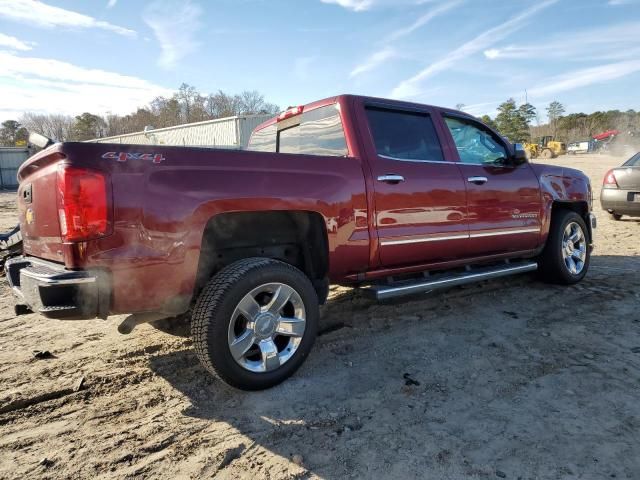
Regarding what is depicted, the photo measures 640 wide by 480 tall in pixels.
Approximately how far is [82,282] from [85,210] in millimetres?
380

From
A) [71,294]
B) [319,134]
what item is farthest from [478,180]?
[71,294]

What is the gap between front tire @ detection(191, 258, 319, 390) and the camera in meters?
2.67

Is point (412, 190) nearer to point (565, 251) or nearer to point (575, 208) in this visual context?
point (565, 251)

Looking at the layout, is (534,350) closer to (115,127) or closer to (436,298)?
(436,298)

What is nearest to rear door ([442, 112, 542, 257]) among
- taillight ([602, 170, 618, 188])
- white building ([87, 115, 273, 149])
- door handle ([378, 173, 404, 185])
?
door handle ([378, 173, 404, 185])

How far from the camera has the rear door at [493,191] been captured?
4160 millimetres

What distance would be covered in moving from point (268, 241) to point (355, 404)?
1.29 meters

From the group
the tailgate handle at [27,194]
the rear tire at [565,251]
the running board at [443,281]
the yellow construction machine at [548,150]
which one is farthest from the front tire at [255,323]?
the yellow construction machine at [548,150]

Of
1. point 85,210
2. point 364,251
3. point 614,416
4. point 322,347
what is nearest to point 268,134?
point 364,251

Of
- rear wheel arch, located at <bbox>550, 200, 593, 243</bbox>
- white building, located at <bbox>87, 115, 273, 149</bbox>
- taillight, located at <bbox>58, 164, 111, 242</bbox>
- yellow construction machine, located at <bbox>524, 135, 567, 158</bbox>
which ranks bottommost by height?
rear wheel arch, located at <bbox>550, 200, 593, 243</bbox>

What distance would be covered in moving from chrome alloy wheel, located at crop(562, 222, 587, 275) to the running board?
2.70 ft

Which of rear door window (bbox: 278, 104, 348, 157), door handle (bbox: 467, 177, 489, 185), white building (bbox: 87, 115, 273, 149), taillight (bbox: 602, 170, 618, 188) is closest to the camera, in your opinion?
rear door window (bbox: 278, 104, 348, 157)

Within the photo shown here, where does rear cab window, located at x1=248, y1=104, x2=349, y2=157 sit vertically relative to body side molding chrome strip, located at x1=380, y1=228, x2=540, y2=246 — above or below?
above

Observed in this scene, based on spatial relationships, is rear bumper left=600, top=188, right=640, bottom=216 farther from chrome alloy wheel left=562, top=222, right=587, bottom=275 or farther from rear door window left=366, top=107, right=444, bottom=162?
rear door window left=366, top=107, right=444, bottom=162
